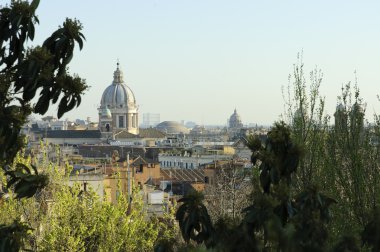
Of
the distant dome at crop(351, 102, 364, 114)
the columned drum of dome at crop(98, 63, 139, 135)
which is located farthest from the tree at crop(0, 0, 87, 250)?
the columned drum of dome at crop(98, 63, 139, 135)

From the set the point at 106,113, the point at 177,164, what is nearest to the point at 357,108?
the point at 177,164

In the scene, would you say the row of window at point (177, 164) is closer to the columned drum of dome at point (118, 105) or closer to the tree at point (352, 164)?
the columned drum of dome at point (118, 105)

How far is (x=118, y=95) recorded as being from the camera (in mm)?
137500

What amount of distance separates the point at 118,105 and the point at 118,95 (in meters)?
1.87

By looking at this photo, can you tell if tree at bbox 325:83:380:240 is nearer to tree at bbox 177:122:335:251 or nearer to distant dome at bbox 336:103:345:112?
distant dome at bbox 336:103:345:112

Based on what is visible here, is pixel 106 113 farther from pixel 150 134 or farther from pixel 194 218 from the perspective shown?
pixel 194 218

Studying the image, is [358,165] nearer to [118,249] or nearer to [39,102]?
[118,249]

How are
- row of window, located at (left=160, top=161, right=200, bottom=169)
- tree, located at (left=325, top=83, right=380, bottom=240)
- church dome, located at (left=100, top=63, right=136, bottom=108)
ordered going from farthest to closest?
church dome, located at (left=100, top=63, right=136, bottom=108) < row of window, located at (left=160, top=161, right=200, bottom=169) < tree, located at (left=325, top=83, right=380, bottom=240)

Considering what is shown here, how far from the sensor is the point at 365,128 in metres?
11.1

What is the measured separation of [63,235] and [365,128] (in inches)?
205

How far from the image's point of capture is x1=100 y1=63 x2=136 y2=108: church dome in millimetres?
137500

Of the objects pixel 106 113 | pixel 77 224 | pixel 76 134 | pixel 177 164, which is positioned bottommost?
pixel 177 164

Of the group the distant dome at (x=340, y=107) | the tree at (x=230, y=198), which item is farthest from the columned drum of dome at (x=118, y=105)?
the distant dome at (x=340, y=107)

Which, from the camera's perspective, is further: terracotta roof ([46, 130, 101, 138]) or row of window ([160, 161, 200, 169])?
terracotta roof ([46, 130, 101, 138])
